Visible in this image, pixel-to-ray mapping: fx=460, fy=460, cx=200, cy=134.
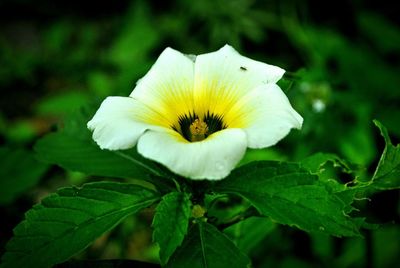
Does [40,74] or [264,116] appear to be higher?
[264,116]

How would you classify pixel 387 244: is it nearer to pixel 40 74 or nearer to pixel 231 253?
pixel 231 253

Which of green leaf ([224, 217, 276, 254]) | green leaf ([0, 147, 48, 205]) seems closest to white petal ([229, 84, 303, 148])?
green leaf ([224, 217, 276, 254])

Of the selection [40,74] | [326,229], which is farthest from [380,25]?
[40,74]

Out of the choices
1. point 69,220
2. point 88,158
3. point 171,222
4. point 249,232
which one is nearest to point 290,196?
point 171,222

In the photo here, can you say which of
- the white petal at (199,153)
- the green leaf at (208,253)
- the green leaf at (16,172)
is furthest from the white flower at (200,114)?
the green leaf at (16,172)

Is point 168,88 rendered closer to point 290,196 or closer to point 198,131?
point 198,131

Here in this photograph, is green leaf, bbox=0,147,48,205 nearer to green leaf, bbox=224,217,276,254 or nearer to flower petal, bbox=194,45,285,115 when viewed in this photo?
green leaf, bbox=224,217,276,254
